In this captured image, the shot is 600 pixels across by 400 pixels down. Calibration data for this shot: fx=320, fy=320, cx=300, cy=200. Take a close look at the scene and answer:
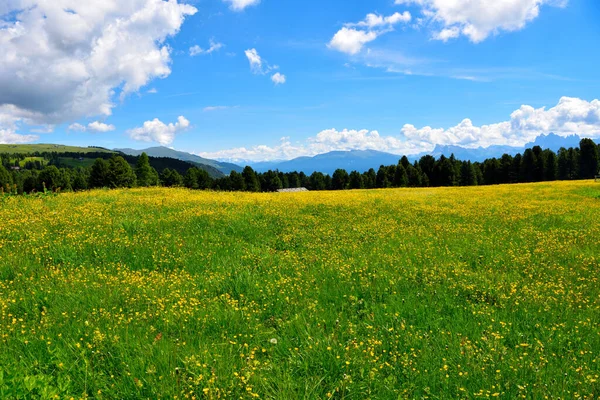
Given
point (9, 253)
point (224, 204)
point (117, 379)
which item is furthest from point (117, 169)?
point (117, 379)

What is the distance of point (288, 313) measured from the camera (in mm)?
6152

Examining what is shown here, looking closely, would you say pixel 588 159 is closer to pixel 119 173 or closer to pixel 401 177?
pixel 401 177

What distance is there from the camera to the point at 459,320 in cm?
593

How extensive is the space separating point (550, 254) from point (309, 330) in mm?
A: 8741

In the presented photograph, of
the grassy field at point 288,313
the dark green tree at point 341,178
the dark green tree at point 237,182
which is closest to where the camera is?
the grassy field at point 288,313

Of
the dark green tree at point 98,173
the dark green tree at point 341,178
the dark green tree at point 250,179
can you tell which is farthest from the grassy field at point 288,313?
the dark green tree at point 341,178

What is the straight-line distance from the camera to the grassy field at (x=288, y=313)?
422cm

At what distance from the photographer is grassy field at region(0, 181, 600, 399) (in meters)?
4.22

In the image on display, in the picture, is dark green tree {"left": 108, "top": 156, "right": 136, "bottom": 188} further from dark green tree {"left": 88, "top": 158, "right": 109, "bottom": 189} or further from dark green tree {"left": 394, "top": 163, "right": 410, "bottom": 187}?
dark green tree {"left": 394, "top": 163, "right": 410, "bottom": 187}

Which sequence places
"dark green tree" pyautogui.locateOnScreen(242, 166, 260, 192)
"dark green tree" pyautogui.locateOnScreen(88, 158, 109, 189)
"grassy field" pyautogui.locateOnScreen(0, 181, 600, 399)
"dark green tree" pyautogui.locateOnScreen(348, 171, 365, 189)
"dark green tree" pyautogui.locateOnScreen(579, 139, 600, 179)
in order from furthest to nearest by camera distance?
"dark green tree" pyautogui.locateOnScreen(242, 166, 260, 192) → "dark green tree" pyautogui.locateOnScreen(348, 171, 365, 189) → "dark green tree" pyautogui.locateOnScreen(88, 158, 109, 189) → "dark green tree" pyautogui.locateOnScreen(579, 139, 600, 179) → "grassy field" pyautogui.locateOnScreen(0, 181, 600, 399)

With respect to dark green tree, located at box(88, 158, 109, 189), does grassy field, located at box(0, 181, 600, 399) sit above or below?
below

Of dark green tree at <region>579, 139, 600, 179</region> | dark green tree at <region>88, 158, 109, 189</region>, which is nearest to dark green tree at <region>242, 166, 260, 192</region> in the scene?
dark green tree at <region>88, 158, 109, 189</region>

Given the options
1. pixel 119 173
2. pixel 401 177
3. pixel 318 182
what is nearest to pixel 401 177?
pixel 401 177

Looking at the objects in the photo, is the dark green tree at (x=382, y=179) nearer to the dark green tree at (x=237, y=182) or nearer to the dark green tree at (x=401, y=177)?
the dark green tree at (x=401, y=177)
